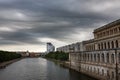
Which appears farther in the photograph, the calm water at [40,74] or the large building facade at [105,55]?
the calm water at [40,74]

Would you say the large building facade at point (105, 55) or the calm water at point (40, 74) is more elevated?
the large building facade at point (105, 55)

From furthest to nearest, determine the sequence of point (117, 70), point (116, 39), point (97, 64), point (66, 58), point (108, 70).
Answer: point (66, 58) < point (97, 64) < point (116, 39) < point (108, 70) < point (117, 70)

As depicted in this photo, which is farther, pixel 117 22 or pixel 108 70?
pixel 117 22

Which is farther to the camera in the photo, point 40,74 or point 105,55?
point 40,74

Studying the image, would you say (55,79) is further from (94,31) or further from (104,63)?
(94,31)

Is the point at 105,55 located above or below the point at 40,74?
above

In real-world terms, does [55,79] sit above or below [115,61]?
below

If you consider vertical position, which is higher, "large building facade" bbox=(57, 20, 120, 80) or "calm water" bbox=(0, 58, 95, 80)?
"large building facade" bbox=(57, 20, 120, 80)

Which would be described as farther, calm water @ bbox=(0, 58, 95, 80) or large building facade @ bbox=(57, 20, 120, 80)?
calm water @ bbox=(0, 58, 95, 80)

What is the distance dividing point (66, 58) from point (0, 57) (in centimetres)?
4056

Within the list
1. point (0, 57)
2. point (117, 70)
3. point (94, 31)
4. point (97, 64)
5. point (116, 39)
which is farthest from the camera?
point (0, 57)

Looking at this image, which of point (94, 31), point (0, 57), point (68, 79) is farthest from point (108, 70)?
point (0, 57)

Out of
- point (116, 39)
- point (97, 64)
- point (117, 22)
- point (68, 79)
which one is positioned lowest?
point (68, 79)

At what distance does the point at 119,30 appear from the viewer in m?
52.5
